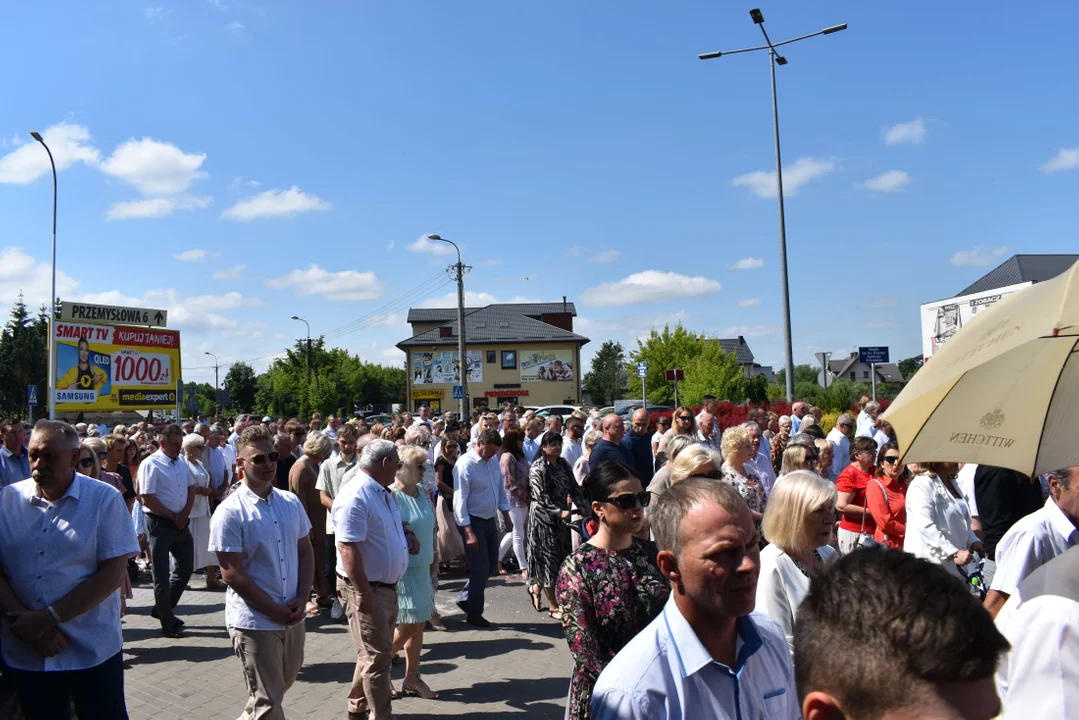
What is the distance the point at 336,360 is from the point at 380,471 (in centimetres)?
6872

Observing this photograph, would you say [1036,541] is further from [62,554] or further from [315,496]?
[315,496]

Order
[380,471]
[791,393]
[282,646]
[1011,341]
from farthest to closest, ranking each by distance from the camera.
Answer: [791,393] → [380,471] → [282,646] → [1011,341]

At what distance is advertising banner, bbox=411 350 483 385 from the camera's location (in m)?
68.7

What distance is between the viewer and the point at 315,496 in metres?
8.98

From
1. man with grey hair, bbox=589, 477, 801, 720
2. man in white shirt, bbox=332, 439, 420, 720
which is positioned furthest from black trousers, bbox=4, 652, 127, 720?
man with grey hair, bbox=589, 477, 801, 720

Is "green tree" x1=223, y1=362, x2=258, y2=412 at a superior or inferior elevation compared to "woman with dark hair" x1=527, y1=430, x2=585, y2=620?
superior

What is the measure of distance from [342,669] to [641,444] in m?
5.48

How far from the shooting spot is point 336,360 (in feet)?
237

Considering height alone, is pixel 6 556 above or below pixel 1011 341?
below

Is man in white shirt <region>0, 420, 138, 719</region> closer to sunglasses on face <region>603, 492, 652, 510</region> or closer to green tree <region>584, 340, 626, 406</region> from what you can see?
sunglasses on face <region>603, 492, 652, 510</region>

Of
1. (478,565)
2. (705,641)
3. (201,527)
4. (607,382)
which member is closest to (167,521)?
(201,527)

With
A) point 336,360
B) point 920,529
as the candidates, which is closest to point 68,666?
point 920,529

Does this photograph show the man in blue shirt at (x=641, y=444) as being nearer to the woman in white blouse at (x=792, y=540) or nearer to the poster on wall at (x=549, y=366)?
the woman in white blouse at (x=792, y=540)

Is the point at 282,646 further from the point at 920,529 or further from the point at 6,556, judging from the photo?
the point at 920,529
